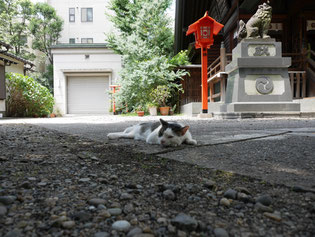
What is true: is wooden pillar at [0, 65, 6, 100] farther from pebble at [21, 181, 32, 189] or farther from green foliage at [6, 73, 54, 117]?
pebble at [21, 181, 32, 189]

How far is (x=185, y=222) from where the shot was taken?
76 cm

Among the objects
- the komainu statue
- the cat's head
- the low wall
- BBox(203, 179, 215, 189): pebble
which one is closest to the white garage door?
the komainu statue

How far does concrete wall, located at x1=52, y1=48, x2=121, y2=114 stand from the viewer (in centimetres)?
1711

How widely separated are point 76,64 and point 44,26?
549 cm

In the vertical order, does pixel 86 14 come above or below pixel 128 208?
above

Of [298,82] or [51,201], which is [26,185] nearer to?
[51,201]

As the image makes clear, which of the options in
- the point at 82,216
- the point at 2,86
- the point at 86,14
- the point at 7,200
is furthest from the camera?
Answer: the point at 86,14

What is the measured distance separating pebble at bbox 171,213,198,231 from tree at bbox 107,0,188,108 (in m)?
9.99

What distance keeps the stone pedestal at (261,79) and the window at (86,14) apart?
60.8ft

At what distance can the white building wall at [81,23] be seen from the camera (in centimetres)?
2120

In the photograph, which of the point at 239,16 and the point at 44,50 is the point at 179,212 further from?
the point at 44,50

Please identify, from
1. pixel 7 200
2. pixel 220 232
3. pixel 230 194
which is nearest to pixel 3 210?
pixel 7 200

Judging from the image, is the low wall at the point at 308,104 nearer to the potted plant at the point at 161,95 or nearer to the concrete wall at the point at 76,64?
the potted plant at the point at 161,95

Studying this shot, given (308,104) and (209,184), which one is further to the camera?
(308,104)
